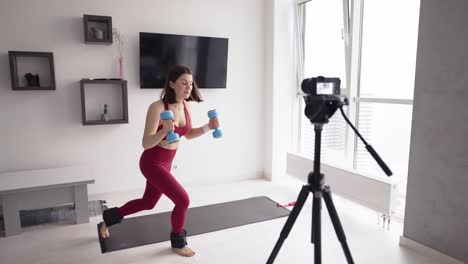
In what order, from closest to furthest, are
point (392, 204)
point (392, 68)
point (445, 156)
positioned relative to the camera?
point (445, 156), point (392, 204), point (392, 68)

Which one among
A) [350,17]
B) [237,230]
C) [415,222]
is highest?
[350,17]

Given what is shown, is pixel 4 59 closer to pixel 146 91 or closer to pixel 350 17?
pixel 146 91

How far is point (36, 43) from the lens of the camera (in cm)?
316

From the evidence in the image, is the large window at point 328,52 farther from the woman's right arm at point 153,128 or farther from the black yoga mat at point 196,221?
the woman's right arm at point 153,128

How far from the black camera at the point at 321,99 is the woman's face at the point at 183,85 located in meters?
0.96

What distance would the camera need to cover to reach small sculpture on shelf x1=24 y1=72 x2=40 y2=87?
3.12m

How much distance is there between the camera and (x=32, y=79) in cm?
314

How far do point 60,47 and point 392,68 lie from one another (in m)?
3.08

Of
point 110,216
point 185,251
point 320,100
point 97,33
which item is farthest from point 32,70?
point 320,100

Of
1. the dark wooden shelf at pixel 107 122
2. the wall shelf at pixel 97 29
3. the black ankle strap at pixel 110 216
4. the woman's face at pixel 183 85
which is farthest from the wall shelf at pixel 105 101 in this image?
the woman's face at pixel 183 85

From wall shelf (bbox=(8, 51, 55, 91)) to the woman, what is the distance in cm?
152

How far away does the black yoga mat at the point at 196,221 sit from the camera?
257 cm

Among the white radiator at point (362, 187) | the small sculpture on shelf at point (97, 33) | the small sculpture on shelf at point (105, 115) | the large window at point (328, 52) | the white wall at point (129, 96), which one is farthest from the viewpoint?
the large window at point (328, 52)

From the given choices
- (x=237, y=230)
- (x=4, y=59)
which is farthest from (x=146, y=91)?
(x=237, y=230)
